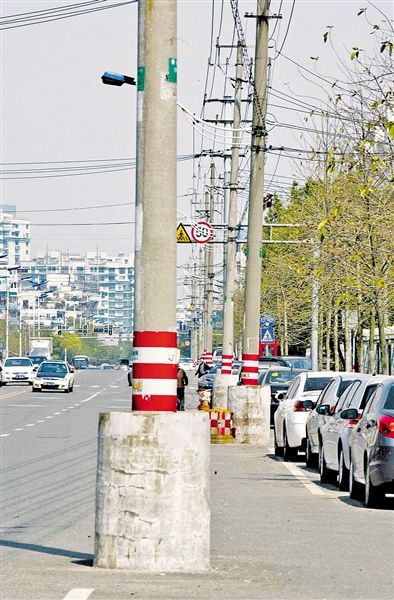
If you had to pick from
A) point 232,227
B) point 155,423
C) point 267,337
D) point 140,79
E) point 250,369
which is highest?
point 232,227

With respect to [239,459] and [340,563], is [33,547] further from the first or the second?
[239,459]

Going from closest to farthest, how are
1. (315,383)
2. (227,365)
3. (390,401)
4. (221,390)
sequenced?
(390,401), (315,383), (221,390), (227,365)

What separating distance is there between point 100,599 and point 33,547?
13.2 ft

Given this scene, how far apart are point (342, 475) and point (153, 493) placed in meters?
10.4

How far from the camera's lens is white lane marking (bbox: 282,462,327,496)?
815 inches

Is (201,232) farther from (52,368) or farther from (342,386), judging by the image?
(342,386)

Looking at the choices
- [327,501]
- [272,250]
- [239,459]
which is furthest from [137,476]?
[272,250]

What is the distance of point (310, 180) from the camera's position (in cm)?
4950

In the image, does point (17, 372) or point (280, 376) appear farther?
point (17, 372)

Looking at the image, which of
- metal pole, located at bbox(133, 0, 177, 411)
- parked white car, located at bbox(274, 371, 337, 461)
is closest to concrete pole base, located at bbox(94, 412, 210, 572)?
metal pole, located at bbox(133, 0, 177, 411)

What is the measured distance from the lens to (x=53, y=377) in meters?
72.0

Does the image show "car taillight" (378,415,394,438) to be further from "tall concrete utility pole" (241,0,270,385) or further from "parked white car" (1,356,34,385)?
"parked white car" (1,356,34,385)

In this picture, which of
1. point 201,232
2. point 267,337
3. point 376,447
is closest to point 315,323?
point 267,337

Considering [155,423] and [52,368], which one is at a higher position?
[52,368]
